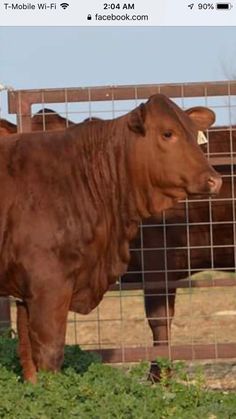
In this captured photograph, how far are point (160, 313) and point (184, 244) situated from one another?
0.59 m

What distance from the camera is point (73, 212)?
6086 millimetres

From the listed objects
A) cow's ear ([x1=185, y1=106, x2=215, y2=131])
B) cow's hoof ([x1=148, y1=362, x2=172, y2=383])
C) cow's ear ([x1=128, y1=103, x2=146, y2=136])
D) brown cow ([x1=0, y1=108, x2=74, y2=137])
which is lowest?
cow's hoof ([x1=148, y1=362, x2=172, y2=383])

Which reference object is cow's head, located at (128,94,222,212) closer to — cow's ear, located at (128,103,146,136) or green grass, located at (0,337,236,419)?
cow's ear, located at (128,103,146,136)

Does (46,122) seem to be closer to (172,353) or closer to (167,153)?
(172,353)

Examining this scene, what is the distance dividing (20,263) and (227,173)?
3.02m

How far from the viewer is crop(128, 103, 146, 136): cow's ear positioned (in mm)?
6184

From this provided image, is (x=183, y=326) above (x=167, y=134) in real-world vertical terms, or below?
below

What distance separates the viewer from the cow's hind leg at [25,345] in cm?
618

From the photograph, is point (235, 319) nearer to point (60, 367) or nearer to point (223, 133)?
point (223, 133)

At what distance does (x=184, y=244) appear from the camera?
8.83 m

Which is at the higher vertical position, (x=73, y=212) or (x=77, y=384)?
(x=73, y=212)
